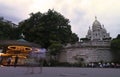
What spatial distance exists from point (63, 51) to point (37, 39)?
1051 centimetres

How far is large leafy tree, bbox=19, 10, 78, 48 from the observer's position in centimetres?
7462

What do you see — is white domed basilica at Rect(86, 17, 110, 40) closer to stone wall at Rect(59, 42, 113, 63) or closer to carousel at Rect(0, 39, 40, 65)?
stone wall at Rect(59, 42, 113, 63)

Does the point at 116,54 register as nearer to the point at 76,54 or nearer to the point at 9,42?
the point at 76,54

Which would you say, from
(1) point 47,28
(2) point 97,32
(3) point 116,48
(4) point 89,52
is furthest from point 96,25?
(4) point 89,52

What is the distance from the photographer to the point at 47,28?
7562 centimetres

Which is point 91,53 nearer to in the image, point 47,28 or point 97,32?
point 47,28

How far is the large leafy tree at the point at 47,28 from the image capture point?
74.6 meters

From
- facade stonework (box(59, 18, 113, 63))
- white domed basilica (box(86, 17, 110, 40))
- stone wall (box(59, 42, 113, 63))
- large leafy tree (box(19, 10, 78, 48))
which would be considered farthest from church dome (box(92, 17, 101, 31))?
stone wall (box(59, 42, 113, 63))

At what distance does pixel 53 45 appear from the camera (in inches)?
2539

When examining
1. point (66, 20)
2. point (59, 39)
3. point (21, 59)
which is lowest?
point (21, 59)

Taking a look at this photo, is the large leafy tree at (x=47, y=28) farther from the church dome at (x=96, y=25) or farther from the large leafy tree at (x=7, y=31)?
the church dome at (x=96, y=25)

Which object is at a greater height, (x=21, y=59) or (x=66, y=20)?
(x=66, y=20)

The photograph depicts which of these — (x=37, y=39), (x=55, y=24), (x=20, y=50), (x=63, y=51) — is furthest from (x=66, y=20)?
(x=20, y=50)

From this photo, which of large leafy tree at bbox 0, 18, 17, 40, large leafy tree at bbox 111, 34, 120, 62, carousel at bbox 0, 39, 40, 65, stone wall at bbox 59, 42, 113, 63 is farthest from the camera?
large leafy tree at bbox 0, 18, 17, 40
